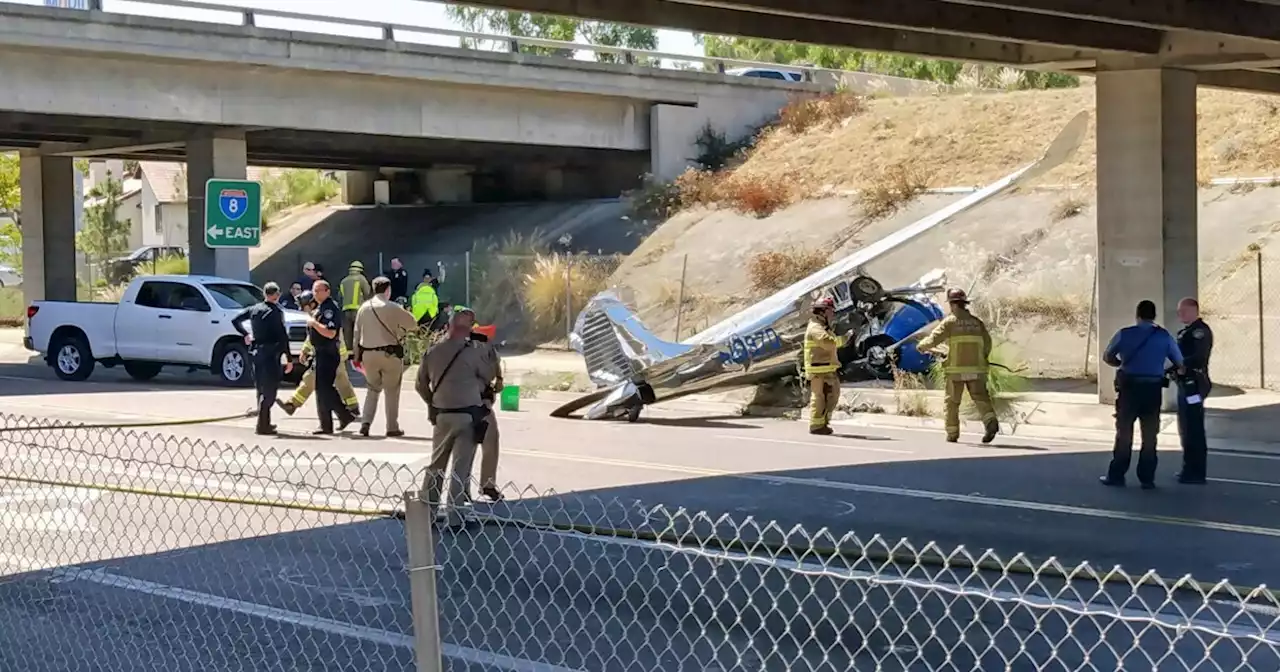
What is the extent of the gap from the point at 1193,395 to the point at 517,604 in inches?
290

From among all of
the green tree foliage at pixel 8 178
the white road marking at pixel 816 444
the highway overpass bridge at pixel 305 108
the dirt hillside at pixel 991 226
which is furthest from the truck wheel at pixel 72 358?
the green tree foliage at pixel 8 178

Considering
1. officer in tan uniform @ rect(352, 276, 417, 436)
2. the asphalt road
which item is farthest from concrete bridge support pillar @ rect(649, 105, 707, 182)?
the asphalt road

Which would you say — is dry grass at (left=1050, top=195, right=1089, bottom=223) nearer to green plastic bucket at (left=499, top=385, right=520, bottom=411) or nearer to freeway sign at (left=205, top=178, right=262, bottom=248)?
green plastic bucket at (left=499, top=385, right=520, bottom=411)

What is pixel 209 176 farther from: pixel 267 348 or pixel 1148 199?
pixel 1148 199

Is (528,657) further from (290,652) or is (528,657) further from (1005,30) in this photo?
(1005,30)

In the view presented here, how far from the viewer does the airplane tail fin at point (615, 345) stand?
18.9 meters

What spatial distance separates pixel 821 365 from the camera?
55.6ft

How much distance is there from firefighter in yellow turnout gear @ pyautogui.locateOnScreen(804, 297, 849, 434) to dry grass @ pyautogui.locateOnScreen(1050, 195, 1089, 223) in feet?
45.2

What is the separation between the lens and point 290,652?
7.32 meters

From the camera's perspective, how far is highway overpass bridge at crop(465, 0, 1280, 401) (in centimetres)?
1772

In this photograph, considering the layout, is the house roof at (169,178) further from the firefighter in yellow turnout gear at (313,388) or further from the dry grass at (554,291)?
the firefighter in yellow turnout gear at (313,388)

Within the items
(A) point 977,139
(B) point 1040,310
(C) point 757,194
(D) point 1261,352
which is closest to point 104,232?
(C) point 757,194

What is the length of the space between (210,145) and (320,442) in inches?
745

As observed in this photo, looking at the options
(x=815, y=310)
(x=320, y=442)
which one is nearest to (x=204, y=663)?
(x=320, y=442)
